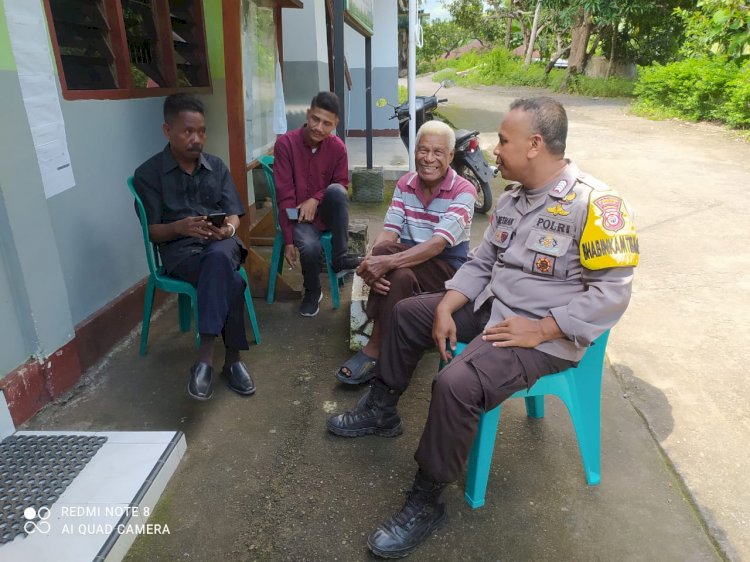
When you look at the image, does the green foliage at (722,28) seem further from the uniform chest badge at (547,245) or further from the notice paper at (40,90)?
the notice paper at (40,90)

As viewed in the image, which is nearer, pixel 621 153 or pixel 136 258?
pixel 136 258

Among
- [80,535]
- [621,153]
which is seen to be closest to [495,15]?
[621,153]

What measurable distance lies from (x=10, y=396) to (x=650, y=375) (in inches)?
123

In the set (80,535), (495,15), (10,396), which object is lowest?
(80,535)

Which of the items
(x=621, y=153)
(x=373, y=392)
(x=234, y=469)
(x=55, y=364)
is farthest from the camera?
(x=621, y=153)

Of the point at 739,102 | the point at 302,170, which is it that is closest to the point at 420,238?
the point at 302,170

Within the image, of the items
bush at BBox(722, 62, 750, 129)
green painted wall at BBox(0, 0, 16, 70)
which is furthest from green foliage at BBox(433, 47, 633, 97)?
green painted wall at BBox(0, 0, 16, 70)

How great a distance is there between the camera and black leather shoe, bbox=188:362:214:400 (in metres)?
2.51

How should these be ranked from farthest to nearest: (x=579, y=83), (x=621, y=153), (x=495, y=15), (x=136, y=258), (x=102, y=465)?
(x=495, y=15)
(x=579, y=83)
(x=621, y=153)
(x=136, y=258)
(x=102, y=465)

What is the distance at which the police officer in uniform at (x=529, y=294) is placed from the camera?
1.79m

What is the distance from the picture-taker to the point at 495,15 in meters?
27.8

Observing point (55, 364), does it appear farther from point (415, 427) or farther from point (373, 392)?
point (415, 427)

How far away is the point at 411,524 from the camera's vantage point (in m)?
A: 1.86

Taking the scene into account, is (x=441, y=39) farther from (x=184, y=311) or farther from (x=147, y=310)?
A: (x=147, y=310)
